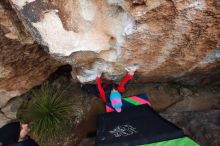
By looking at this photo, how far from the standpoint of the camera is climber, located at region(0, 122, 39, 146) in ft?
14.8

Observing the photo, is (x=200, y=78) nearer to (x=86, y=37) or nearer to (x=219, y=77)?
(x=219, y=77)

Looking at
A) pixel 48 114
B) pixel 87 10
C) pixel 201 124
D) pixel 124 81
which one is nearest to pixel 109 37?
pixel 87 10

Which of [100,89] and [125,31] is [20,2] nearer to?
[125,31]

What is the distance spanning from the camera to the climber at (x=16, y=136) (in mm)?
4520

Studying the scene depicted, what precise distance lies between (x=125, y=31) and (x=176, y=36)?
2.15 ft

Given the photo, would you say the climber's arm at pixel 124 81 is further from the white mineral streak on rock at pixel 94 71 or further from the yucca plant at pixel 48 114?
the yucca plant at pixel 48 114

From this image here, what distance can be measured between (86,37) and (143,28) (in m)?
0.73

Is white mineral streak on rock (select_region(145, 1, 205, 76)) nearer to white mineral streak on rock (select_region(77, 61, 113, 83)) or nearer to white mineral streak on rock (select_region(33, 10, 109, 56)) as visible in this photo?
white mineral streak on rock (select_region(77, 61, 113, 83))

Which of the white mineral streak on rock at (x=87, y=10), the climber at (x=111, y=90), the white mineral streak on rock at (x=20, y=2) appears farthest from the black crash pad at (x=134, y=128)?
the white mineral streak on rock at (x=20, y=2)

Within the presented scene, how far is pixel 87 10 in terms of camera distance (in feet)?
13.6

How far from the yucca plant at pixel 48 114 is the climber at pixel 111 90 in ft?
1.66

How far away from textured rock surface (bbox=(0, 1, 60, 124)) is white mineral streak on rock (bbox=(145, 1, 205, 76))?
1678mm

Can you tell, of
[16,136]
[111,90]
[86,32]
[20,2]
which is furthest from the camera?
[111,90]

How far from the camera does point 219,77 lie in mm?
5988
